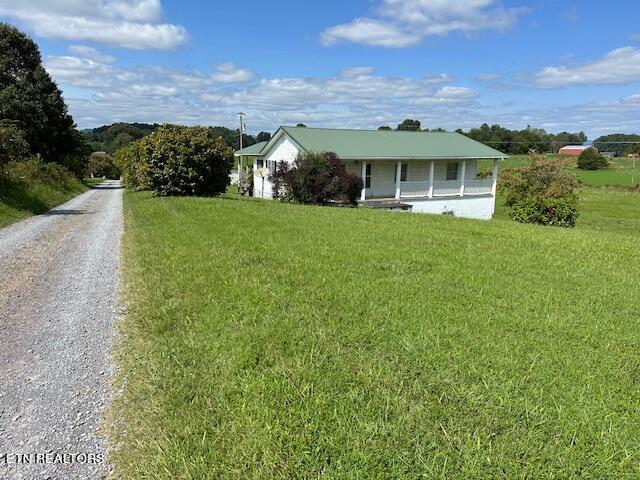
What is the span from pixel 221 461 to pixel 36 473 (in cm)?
97

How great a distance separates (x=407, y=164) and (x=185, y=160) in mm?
13343

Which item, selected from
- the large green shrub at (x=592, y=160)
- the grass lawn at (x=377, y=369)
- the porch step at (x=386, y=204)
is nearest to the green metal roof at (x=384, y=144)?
the porch step at (x=386, y=204)

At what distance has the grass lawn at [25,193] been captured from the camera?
12.9m

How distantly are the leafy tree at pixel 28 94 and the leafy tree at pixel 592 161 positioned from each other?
232 ft

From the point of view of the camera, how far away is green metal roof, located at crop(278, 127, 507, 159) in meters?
24.2

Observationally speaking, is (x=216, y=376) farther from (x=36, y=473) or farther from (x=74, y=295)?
(x=74, y=295)

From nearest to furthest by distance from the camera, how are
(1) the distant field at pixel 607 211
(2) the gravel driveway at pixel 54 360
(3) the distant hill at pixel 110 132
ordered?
(2) the gravel driveway at pixel 54 360 → (1) the distant field at pixel 607 211 → (3) the distant hill at pixel 110 132

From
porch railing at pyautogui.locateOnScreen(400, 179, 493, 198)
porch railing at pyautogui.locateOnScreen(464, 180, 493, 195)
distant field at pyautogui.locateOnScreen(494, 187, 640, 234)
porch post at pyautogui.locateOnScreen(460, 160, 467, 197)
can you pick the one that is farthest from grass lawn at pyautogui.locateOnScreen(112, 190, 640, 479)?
porch railing at pyautogui.locateOnScreen(464, 180, 493, 195)

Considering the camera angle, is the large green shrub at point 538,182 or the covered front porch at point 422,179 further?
the covered front porch at point 422,179

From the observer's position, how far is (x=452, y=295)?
4781 millimetres

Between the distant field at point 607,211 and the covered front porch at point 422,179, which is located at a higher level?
the covered front porch at point 422,179

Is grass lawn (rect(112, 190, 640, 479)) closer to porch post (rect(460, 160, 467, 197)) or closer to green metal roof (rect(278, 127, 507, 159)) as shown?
green metal roof (rect(278, 127, 507, 159))

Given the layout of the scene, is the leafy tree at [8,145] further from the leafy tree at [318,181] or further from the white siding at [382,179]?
the white siding at [382,179]

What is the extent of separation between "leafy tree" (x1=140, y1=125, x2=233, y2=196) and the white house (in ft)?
14.6
